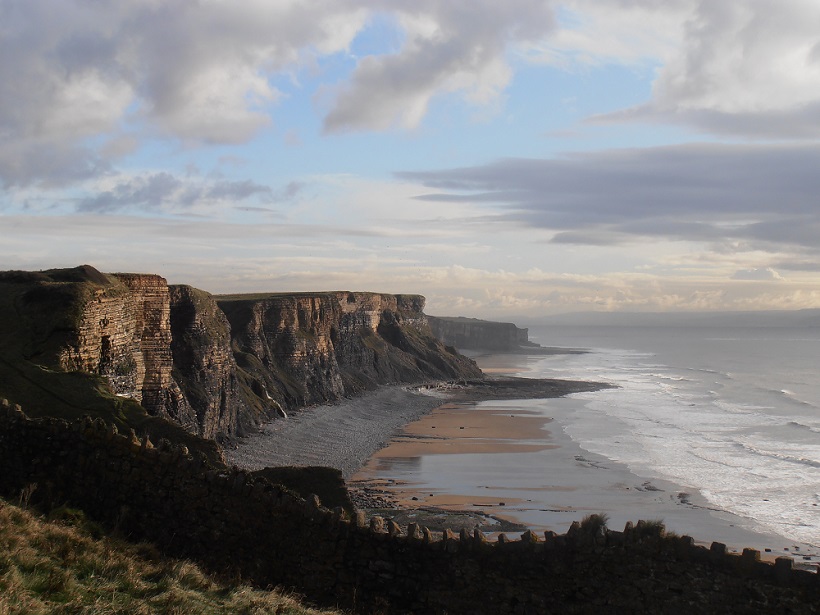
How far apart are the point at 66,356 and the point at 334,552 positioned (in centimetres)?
1354

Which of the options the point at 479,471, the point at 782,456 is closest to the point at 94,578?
the point at 479,471

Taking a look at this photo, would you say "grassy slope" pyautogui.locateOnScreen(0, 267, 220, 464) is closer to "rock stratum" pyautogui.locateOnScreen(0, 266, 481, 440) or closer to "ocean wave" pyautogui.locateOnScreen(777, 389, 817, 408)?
"rock stratum" pyautogui.locateOnScreen(0, 266, 481, 440)

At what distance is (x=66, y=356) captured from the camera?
72.4 ft

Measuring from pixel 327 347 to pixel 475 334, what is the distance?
391 feet

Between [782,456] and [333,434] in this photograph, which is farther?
[333,434]

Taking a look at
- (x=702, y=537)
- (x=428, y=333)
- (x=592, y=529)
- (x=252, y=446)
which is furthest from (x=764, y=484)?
(x=428, y=333)

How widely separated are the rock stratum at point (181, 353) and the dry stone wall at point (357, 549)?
14.0ft

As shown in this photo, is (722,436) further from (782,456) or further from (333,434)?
(333,434)

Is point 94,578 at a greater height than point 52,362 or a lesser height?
lesser

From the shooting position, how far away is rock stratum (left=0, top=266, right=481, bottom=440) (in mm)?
18062

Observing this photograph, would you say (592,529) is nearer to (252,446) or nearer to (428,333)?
(252,446)

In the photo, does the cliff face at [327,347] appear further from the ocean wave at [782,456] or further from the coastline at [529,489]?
the ocean wave at [782,456]

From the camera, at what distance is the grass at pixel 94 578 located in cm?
869

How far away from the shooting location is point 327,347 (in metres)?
74.6
